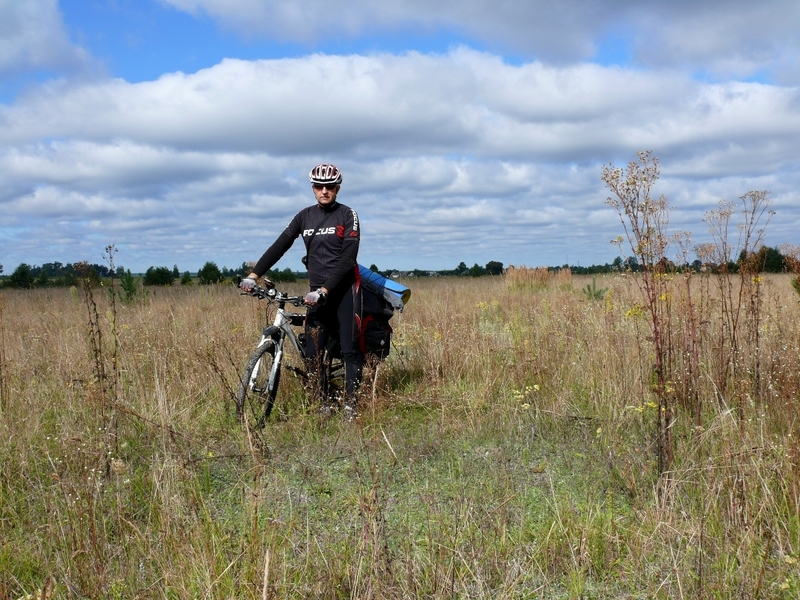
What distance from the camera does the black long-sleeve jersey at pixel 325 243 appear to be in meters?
5.46

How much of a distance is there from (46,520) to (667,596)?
301 centimetres

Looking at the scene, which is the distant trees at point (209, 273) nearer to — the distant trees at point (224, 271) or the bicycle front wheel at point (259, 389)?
the distant trees at point (224, 271)

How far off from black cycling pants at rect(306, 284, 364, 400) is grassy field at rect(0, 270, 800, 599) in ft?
0.59

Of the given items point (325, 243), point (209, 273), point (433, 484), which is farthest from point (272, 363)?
point (209, 273)

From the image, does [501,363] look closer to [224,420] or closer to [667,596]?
[224,420]

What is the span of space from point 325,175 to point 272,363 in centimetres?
154

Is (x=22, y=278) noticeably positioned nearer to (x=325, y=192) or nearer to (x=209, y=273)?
(x=209, y=273)

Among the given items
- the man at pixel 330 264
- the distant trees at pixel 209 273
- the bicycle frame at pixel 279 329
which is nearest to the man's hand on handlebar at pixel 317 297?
the man at pixel 330 264

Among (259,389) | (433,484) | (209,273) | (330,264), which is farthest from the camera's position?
(209,273)

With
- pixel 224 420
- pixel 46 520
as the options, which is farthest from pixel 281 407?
pixel 46 520

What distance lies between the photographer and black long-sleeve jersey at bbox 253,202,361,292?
5.46 m

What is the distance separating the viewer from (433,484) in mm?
3912

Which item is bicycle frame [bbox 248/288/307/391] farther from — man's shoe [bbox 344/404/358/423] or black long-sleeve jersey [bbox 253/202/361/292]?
man's shoe [bbox 344/404/358/423]

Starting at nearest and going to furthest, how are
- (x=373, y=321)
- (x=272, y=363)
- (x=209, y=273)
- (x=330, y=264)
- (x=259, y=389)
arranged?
1. (x=259, y=389)
2. (x=272, y=363)
3. (x=330, y=264)
4. (x=373, y=321)
5. (x=209, y=273)
